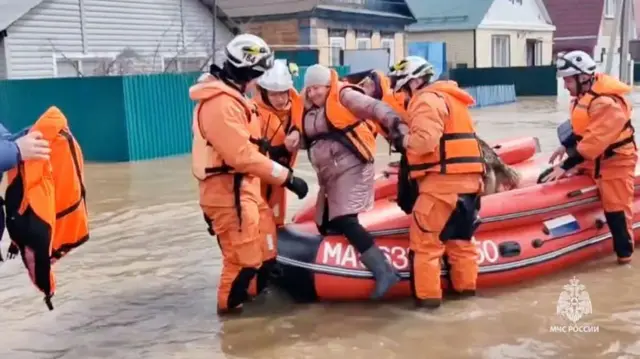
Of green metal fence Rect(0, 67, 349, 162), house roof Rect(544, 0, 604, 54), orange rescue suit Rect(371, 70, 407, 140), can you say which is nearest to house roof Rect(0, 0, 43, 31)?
green metal fence Rect(0, 67, 349, 162)

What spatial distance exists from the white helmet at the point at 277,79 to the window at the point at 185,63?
14.9m

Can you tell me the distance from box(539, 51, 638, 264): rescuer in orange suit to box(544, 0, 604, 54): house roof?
35312 mm

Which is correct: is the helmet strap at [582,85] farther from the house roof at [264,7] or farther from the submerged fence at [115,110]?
the house roof at [264,7]

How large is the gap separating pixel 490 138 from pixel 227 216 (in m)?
11.9

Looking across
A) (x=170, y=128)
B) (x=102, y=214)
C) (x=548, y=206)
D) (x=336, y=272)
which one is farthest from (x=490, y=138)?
(x=336, y=272)

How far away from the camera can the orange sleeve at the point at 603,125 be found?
6.25 m

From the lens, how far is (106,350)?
511cm

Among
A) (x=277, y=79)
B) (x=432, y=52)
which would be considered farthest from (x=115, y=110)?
(x=432, y=52)

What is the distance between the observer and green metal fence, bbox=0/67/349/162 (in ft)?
47.1

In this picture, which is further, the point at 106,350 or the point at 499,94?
the point at 499,94

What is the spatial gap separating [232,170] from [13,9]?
13939mm

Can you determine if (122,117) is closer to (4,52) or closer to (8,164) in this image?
(4,52)

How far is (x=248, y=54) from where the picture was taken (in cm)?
523

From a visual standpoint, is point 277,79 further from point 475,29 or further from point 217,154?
point 475,29
